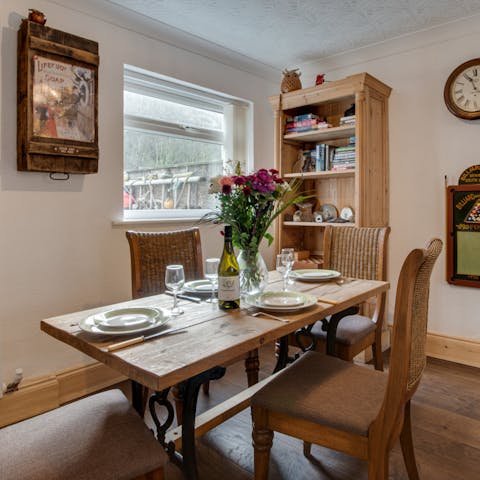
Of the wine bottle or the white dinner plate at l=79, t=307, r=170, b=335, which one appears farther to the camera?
the wine bottle

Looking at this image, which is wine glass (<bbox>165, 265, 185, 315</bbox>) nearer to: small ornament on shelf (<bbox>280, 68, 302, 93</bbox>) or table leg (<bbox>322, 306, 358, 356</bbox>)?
table leg (<bbox>322, 306, 358, 356</bbox>)

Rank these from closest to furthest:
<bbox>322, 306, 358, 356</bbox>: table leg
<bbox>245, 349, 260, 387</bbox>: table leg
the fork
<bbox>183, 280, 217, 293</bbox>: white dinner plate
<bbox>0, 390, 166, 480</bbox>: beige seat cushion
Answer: <bbox>0, 390, 166, 480</bbox>: beige seat cushion → the fork → <bbox>183, 280, 217, 293</bbox>: white dinner plate → <bbox>322, 306, 358, 356</bbox>: table leg → <bbox>245, 349, 260, 387</bbox>: table leg

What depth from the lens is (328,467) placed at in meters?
1.73

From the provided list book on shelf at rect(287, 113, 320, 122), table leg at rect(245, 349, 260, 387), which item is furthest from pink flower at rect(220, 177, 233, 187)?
book on shelf at rect(287, 113, 320, 122)

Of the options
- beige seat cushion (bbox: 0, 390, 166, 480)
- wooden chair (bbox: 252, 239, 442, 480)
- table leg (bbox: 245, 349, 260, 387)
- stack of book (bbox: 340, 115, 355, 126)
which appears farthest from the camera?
stack of book (bbox: 340, 115, 355, 126)

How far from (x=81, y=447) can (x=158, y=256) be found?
4.04ft

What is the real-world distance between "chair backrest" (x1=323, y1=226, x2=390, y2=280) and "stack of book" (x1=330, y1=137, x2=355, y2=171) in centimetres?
76

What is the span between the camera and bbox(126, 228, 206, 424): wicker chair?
2.10m

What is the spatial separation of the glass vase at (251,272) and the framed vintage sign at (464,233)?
1.87 m

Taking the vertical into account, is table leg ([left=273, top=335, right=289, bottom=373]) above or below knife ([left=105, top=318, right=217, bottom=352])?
below

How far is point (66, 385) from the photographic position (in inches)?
94.0

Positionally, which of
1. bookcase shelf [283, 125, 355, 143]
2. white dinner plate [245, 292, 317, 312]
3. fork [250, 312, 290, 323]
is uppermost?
bookcase shelf [283, 125, 355, 143]

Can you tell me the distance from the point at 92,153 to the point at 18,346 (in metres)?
1.18

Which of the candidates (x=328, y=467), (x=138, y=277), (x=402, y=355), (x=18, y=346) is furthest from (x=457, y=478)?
(x=18, y=346)
